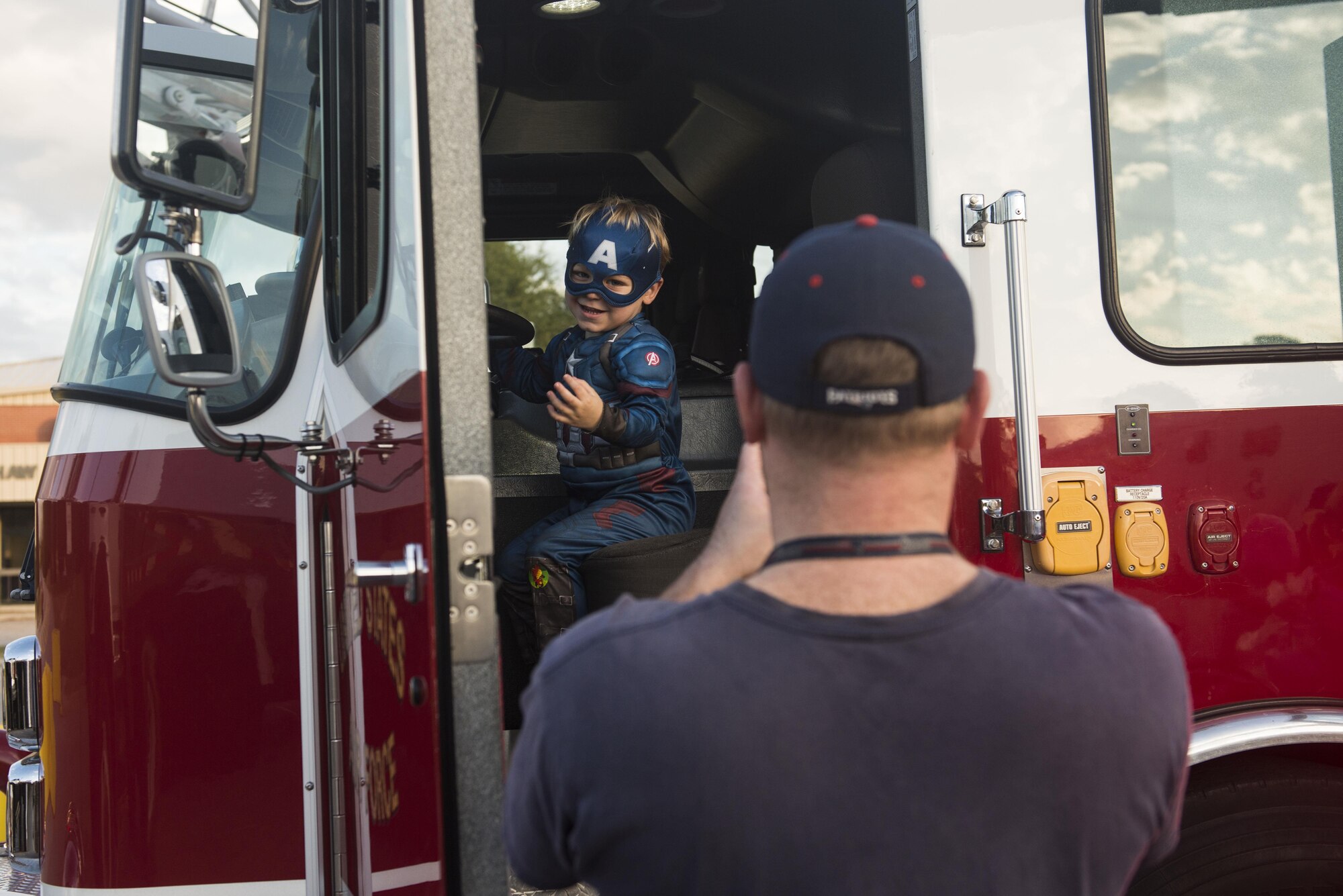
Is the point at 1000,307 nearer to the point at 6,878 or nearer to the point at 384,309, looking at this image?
the point at 384,309

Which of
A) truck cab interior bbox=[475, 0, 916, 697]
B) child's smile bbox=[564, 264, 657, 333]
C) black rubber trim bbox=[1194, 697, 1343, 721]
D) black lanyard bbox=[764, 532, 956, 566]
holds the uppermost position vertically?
truck cab interior bbox=[475, 0, 916, 697]

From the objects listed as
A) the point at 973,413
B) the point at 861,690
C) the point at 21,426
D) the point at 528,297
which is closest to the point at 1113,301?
the point at 973,413

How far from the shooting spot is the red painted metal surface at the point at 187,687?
2.02 m

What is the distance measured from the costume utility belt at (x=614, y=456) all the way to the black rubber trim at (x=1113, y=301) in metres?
1.09

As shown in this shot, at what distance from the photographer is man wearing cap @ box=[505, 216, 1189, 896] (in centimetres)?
90

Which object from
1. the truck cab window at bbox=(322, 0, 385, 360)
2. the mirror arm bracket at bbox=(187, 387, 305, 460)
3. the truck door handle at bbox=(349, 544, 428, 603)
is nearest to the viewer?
the truck door handle at bbox=(349, 544, 428, 603)

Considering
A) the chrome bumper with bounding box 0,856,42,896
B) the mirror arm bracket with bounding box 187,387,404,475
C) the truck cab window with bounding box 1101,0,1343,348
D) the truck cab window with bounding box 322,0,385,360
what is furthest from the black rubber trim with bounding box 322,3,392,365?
the chrome bumper with bounding box 0,856,42,896

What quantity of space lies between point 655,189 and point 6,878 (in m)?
3.11

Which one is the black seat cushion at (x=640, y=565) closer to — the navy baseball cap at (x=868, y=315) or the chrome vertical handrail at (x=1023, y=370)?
the chrome vertical handrail at (x=1023, y=370)

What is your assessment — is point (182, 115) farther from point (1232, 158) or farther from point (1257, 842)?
point (1257, 842)

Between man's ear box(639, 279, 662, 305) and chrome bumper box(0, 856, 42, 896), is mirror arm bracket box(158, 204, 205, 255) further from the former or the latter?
chrome bumper box(0, 856, 42, 896)

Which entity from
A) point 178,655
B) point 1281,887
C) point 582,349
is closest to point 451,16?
point 178,655

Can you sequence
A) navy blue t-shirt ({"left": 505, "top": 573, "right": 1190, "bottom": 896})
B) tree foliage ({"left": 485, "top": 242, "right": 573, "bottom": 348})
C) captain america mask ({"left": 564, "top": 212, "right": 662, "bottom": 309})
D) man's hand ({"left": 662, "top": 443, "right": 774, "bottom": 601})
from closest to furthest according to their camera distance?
navy blue t-shirt ({"left": 505, "top": 573, "right": 1190, "bottom": 896}) → man's hand ({"left": 662, "top": 443, "right": 774, "bottom": 601}) → captain america mask ({"left": 564, "top": 212, "right": 662, "bottom": 309}) → tree foliage ({"left": 485, "top": 242, "right": 573, "bottom": 348})

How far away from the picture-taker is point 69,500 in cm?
210
